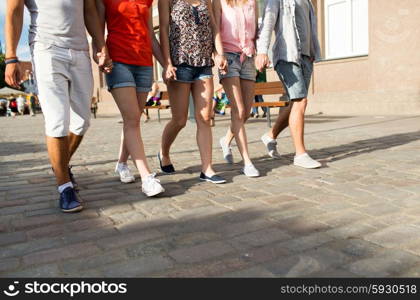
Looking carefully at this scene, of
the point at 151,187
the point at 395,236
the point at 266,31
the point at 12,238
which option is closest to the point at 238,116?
the point at 266,31

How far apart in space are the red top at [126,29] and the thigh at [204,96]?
0.64 m

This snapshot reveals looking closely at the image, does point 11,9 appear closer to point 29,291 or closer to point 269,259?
point 29,291

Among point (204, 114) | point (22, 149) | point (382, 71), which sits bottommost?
point (22, 149)

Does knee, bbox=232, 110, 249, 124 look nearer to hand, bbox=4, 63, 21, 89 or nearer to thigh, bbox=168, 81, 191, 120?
thigh, bbox=168, 81, 191, 120

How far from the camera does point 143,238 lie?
9.05 feet

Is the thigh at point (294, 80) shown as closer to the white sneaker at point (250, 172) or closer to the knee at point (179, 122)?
the white sneaker at point (250, 172)

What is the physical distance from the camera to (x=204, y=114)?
4242 millimetres

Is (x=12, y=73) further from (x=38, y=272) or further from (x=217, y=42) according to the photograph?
(x=217, y=42)

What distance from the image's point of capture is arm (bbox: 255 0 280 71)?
4.79 metres

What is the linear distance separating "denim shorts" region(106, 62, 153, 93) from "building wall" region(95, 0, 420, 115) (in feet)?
29.9

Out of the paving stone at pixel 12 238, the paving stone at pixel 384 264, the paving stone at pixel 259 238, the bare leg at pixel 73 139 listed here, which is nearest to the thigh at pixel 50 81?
the bare leg at pixel 73 139

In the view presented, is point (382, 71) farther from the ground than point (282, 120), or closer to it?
farther from the ground

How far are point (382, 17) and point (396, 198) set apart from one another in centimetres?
963

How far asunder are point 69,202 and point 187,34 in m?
1.82
